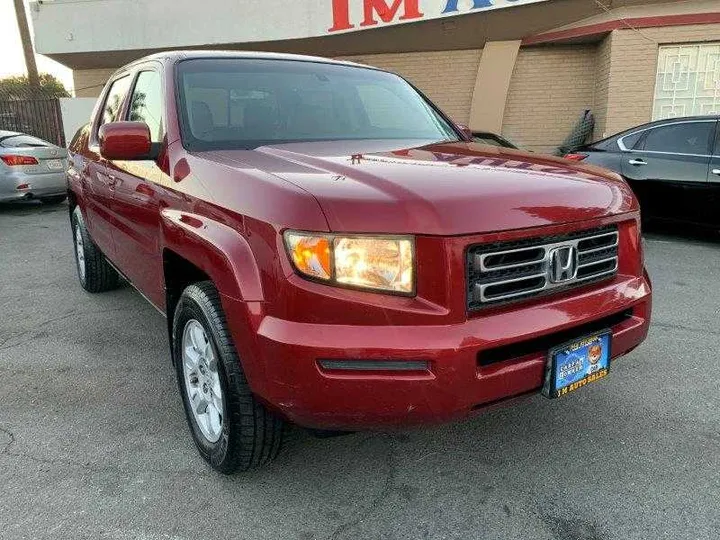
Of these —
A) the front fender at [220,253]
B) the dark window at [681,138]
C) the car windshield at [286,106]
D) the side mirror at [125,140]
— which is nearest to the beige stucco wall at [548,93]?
the dark window at [681,138]

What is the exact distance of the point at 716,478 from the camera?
239 cm

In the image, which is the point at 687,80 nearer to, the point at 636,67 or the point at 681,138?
the point at 636,67

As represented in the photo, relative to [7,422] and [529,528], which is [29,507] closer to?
[7,422]

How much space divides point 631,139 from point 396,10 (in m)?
5.65

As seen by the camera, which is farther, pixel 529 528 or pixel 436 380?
pixel 529 528

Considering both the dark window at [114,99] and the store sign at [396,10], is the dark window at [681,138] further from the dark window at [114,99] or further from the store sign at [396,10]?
the dark window at [114,99]

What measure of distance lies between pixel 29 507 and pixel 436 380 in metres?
1.65

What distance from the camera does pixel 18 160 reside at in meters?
9.41

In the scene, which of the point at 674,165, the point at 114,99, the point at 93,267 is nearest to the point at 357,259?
the point at 114,99

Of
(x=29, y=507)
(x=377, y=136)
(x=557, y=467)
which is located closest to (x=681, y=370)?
(x=557, y=467)

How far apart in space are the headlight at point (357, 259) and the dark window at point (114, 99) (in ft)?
8.22

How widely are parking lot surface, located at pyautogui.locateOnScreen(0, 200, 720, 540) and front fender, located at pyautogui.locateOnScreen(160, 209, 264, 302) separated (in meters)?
0.86

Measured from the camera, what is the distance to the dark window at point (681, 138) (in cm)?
662

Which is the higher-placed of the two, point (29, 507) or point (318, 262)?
point (318, 262)
